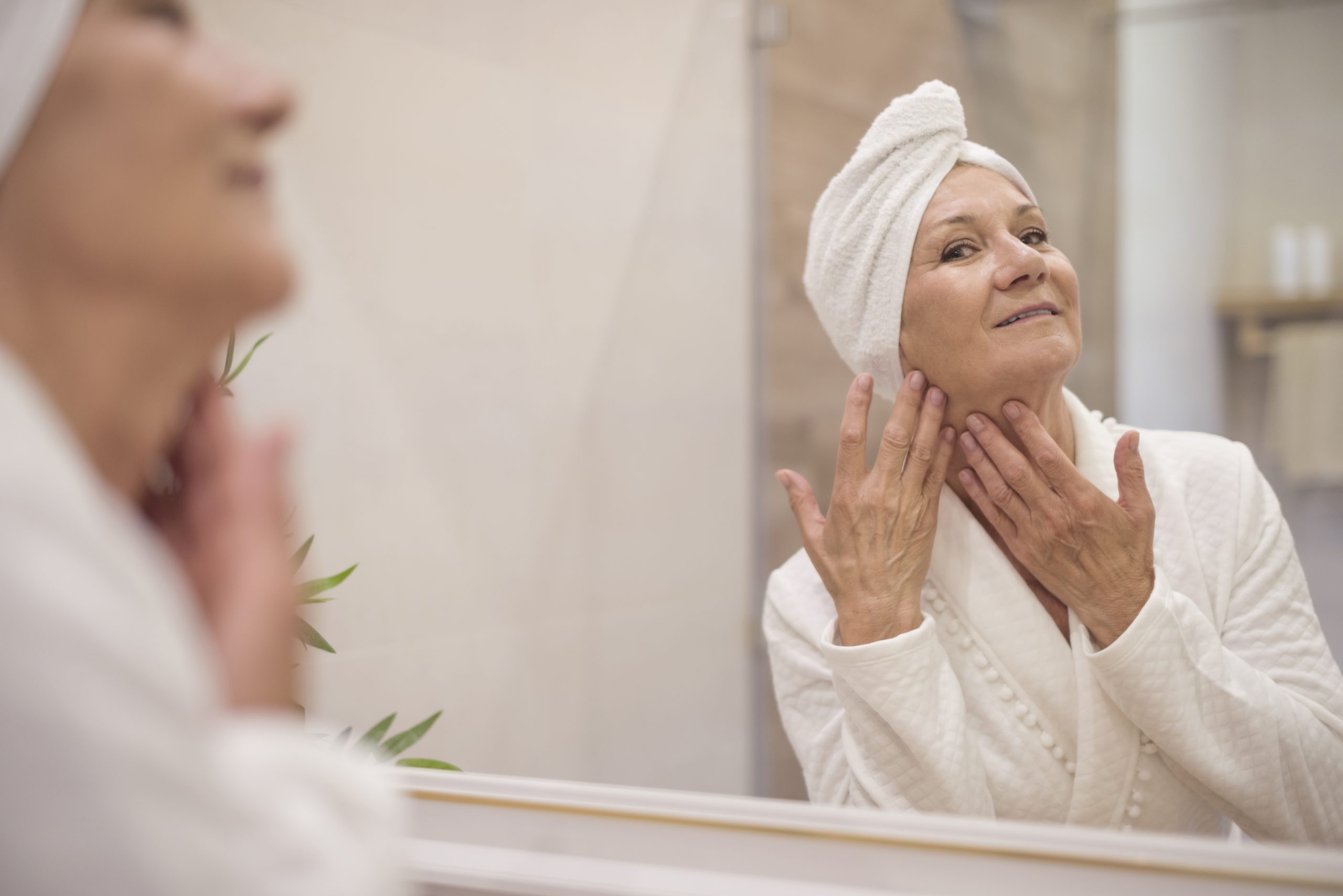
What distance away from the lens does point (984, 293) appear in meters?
0.82

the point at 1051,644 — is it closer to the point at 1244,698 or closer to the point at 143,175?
the point at 1244,698

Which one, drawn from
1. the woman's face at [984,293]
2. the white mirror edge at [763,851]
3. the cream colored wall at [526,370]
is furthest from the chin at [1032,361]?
the cream colored wall at [526,370]

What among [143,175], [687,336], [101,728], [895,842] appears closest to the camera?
[101,728]

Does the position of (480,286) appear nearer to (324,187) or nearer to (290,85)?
(324,187)

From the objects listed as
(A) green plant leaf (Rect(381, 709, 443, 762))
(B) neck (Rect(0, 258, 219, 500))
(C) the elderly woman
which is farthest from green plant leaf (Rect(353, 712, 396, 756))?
(B) neck (Rect(0, 258, 219, 500))

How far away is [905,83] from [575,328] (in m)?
0.63

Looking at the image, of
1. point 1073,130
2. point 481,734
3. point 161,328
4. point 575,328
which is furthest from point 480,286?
point 161,328

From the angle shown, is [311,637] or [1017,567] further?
[311,637]

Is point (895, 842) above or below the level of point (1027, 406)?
below

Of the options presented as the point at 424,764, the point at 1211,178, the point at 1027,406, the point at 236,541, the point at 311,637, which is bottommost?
the point at 424,764

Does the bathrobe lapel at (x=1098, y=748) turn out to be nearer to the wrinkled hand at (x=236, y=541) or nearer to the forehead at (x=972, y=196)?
the forehead at (x=972, y=196)

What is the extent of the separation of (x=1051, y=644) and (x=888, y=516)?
16cm

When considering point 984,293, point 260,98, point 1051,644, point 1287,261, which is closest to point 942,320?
point 984,293

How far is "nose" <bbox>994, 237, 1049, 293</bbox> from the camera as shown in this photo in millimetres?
825
